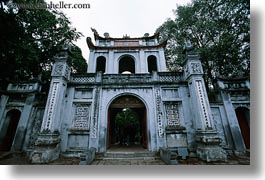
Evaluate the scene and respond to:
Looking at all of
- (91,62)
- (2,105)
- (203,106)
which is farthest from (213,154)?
(2,105)

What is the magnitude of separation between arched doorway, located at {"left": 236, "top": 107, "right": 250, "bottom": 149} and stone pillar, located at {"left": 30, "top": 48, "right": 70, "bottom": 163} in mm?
7211

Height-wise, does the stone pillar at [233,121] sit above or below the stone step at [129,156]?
above

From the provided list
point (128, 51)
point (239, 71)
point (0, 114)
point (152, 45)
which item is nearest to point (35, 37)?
point (0, 114)

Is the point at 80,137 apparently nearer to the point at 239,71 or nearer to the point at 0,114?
the point at 0,114

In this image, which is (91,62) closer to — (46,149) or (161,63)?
(161,63)

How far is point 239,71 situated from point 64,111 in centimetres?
802

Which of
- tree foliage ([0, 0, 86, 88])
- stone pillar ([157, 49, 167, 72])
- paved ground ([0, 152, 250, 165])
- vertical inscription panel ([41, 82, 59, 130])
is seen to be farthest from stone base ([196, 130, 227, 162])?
tree foliage ([0, 0, 86, 88])

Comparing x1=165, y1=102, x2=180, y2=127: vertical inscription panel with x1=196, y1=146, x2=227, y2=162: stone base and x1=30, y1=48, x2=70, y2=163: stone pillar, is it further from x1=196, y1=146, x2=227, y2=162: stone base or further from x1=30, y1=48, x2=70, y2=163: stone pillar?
x1=30, y1=48, x2=70, y2=163: stone pillar

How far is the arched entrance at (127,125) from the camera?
5.99 m

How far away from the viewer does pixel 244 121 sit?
5660 millimetres

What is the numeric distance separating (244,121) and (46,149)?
7.72 metres

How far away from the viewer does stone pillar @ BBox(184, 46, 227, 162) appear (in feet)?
13.6

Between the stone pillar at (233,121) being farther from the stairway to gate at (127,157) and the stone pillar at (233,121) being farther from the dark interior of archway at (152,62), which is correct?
the dark interior of archway at (152,62)

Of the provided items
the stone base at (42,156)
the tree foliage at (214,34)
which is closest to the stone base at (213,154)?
the tree foliage at (214,34)
